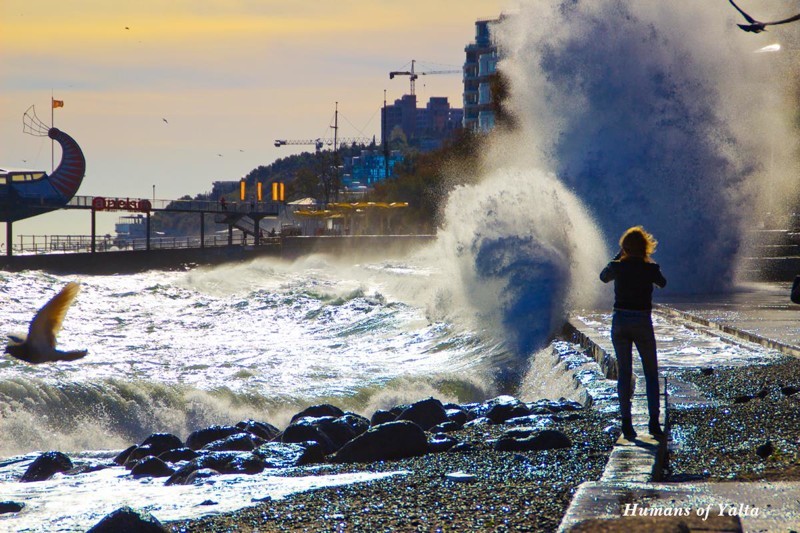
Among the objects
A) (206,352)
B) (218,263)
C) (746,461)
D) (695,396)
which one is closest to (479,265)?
(206,352)

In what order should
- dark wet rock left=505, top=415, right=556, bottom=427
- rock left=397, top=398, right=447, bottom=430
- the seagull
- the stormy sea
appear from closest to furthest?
the seagull, dark wet rock left=505, top=415, right=556, bottom=427, rock left=397, top=398, right=447, bottom=430, the stormy sea

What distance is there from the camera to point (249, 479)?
930 centimetres

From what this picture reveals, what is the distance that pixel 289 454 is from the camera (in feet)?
33.9

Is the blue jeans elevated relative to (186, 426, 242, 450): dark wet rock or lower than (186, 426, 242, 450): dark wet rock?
elevated

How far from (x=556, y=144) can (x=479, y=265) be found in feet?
24.9

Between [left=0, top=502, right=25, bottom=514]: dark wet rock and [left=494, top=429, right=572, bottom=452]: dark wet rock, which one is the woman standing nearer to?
[left=494, top=429, right=572, bottom=452]: dark wet rock

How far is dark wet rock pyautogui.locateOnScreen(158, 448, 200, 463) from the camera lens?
11.0 metres

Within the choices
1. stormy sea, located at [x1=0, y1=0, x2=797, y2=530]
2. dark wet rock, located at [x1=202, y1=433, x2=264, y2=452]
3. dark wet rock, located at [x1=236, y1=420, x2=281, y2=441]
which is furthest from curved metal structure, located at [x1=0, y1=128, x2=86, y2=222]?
dark wet rock, located at [x1=202, y1=433, x2=264, y2=452]

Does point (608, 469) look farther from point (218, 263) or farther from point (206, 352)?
point (218, 263)

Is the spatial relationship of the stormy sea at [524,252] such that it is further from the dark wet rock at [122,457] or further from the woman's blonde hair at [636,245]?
the woman's blonde hair at [636,245]

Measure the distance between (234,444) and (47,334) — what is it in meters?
4.63

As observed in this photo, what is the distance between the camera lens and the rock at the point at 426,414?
11812 millimetres

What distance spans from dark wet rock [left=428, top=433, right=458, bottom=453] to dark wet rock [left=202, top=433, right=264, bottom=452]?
233 centimetres

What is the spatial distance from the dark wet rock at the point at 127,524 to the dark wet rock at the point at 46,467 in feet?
15.0
